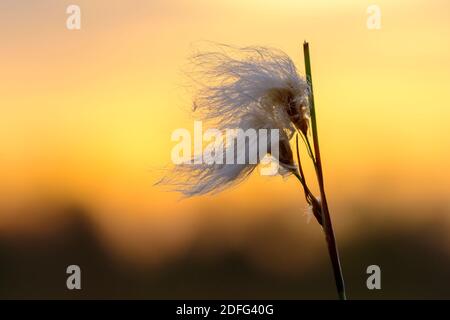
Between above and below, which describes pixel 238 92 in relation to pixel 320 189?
above

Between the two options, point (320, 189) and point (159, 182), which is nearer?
point (320, 189)

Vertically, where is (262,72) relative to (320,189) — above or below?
above

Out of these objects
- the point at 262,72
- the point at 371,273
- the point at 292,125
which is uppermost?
the point at 262,72

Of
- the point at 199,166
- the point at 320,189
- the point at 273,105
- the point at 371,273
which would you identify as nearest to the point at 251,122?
the point at 273,105

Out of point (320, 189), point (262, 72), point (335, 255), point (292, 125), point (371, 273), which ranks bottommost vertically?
point (371, 273)

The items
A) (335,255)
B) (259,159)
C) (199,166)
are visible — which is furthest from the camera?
(199,166)

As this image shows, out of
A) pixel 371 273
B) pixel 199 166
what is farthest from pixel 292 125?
pixel 371 273

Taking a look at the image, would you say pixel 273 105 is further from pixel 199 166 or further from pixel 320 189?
pixel 320 189

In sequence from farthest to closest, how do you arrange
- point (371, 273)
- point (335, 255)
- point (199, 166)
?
point (371, 273)
point (199, 166)
point (335, 255)

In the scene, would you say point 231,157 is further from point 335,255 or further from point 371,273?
point 371,273
